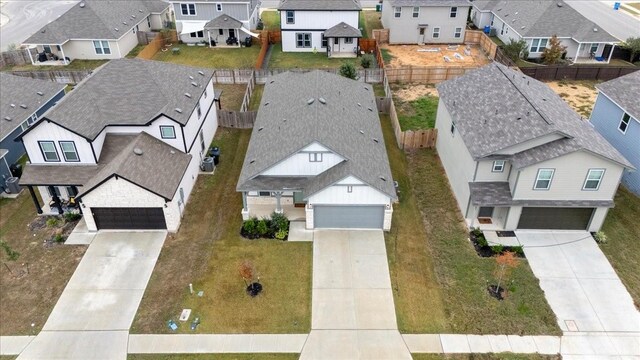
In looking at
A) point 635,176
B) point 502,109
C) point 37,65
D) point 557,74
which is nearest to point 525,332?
point 502,109

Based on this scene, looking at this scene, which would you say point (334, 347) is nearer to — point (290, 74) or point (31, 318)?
point (31, 318)

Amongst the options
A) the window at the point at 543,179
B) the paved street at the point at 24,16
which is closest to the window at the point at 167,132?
the window at the point at 543,179

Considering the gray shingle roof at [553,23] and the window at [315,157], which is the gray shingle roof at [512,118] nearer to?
the window at [315,157]

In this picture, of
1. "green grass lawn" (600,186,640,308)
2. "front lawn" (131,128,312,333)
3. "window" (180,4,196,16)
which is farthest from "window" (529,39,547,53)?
"window" (180,4,196,16)

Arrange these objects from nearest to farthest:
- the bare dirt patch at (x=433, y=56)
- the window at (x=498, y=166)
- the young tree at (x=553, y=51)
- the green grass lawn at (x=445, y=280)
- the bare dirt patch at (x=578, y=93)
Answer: the green grass lawn at (x=445, y=280)
the window at (x=498, y=166)
the bare dirt patch at (x=578, y=93)
the young tree at (x=553, y=51)
the bare dirt patch at (x=433, y=56)

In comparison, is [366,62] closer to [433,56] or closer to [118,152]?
[433,56]

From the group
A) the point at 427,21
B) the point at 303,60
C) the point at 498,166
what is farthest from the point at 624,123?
the point at 303,60
